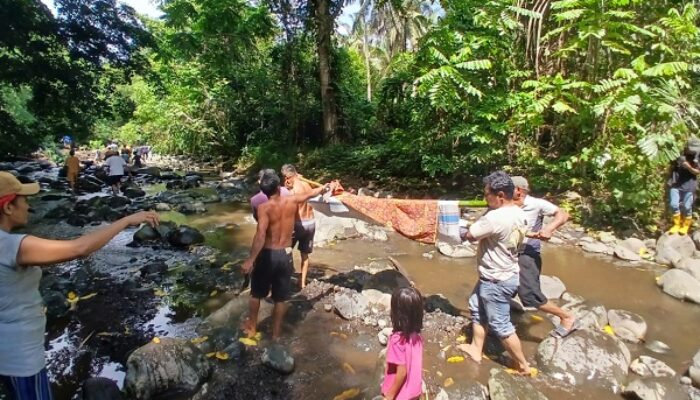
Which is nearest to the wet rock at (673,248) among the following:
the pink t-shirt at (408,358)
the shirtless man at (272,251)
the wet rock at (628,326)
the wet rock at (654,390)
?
the wet rock at (628,326)

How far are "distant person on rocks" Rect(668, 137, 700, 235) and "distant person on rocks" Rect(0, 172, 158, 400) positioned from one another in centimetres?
869

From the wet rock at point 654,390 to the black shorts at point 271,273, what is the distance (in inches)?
136

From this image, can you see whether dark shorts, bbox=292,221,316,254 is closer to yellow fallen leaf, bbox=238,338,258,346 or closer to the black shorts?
the black shorts

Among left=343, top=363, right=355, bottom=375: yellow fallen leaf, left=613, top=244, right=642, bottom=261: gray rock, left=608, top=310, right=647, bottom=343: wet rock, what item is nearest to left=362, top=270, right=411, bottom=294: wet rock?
left=343, top=363, right=355, bottom=375: yellow fallen leaf

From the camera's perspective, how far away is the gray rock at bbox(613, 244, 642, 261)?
7.71m

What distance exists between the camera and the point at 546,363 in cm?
442

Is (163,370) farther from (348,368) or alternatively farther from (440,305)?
(440,305)

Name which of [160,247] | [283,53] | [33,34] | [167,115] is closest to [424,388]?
[160,247]

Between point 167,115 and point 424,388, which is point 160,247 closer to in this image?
point 424,388

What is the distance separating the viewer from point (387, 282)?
6367 millimetres

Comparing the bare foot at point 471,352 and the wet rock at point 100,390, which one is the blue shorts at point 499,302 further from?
the wet rock at point 100,390

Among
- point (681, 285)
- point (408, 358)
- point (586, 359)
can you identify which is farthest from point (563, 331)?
point (681, 285)

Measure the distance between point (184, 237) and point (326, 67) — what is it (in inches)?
401

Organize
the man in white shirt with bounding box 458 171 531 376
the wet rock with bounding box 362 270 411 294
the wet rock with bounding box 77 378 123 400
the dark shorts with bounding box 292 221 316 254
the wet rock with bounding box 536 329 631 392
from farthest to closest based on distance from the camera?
the dark shorts with bounding box 292 221 316 254 → the wet rock with bounding box 362 270 411 294 → the wet rock with bounding box 536 329 631 392 → the man in white shirt with bounding box 458 171 531 376 → the wet rock with bounding box 77 378 123 400
